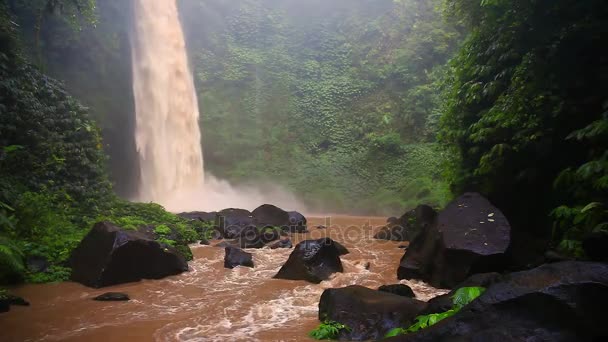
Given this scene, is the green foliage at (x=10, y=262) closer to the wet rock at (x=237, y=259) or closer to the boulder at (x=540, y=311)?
the wet rock at (x=237, y=259)

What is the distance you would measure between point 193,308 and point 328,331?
225 cm

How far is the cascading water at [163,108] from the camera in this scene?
20.9 m

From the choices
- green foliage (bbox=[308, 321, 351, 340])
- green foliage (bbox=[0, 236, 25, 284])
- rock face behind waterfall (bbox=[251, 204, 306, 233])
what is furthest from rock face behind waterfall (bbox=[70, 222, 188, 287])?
rock face behind waterfall (bbox=[251, 204, 306, 233])

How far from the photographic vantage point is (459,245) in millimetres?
6113

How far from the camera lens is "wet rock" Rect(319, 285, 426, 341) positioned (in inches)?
175

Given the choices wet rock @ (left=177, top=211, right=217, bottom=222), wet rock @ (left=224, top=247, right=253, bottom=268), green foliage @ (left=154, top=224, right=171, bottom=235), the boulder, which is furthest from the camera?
wet rock @ (left=177, top=211, right=217, bottom=222)

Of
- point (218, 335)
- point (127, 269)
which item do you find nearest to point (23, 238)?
point (127, 269)

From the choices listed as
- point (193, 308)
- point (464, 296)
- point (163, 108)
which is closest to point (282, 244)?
point (193, 308)

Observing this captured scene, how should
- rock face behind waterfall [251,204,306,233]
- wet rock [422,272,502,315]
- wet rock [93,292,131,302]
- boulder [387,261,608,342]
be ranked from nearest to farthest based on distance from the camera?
1. boulder [387,261,608,342]
2. wet rock [422,272,502,315]
3. wet rock [93,292,131,302]
4. rock face behind waterfall [251,204,306,233]

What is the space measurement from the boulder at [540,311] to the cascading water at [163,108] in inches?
757

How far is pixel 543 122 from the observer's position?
6125 mm

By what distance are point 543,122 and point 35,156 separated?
1147 cm

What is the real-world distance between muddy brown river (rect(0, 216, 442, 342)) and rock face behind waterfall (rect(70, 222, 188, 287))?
0.66 feet

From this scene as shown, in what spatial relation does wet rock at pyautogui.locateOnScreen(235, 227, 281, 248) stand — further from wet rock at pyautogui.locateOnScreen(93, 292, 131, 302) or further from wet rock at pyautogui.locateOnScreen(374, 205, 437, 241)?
wet rock at pyautogui.locateOnScreen(93, 292, 131, 302)
